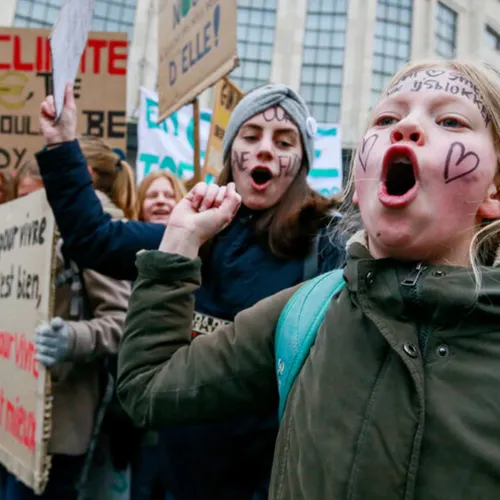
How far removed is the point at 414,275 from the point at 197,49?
202cm

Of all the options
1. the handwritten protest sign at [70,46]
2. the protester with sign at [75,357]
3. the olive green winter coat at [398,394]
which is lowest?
the protester with sign at [75,357]

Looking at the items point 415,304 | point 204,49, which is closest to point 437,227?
point 415,304

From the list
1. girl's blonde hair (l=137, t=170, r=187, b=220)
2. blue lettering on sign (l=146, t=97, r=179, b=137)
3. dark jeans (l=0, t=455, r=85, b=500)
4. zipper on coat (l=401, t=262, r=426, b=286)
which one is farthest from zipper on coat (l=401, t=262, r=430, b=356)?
blue lettering on sign (l=146, t=97, r=179, b=137)

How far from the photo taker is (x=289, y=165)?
63.2 inches

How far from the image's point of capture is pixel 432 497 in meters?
0.70

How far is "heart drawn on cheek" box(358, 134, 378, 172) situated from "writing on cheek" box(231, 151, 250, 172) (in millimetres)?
696

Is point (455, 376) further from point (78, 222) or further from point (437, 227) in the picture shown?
point (78, 222)

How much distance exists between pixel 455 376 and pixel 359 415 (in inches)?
4.8

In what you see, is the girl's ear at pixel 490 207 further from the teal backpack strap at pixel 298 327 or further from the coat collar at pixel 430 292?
the teal backpack strap at pixel 298 327

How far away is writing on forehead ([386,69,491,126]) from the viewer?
88 cm

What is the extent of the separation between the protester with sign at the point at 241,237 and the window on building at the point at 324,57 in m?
16.2

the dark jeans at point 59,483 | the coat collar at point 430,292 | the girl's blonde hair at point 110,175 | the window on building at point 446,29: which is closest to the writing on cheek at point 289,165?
the coat collar at point 430,292

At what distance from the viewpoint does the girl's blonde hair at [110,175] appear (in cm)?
238

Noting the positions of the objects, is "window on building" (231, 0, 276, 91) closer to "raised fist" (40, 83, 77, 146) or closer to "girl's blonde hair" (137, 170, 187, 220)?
"girl's blonde hair" (137, 170, 187, 220)
